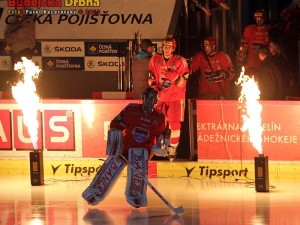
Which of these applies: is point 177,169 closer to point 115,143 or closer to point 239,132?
point 239,132

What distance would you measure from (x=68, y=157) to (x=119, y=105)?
1.36 meters

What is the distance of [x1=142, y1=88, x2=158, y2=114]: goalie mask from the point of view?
1441 cm

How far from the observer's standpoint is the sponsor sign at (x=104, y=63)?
1984 centimetres

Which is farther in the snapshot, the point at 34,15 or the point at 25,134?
the point at 34,15

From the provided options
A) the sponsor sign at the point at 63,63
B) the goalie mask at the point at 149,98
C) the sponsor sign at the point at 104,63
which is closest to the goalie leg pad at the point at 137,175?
the goalie mask at the point at 149,98

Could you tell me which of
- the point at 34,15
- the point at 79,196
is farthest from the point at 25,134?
the point at 34,15

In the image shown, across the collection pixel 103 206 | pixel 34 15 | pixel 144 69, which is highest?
pixel 34 15

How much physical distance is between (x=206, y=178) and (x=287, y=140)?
162 centimetres

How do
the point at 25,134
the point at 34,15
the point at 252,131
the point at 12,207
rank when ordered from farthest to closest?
1. the point at 34,15
2. the point at 25,134
3. the point at 252,131
4. the point at 12,207

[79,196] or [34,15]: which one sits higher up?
[34,15]

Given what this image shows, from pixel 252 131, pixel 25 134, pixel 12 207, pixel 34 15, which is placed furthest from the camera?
pixel 34 15

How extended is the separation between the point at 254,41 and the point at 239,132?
2.30m

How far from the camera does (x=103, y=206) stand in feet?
47.6

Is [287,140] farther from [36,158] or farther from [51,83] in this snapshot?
[51,83]
